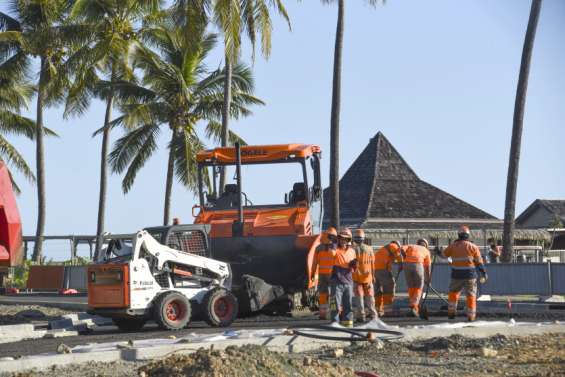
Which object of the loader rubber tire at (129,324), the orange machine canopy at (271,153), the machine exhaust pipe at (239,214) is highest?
the orange machine canopy at (271,153)

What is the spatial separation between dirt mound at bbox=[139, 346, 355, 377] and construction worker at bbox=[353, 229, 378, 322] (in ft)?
23.0

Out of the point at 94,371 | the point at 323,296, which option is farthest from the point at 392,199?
the point at 94,371

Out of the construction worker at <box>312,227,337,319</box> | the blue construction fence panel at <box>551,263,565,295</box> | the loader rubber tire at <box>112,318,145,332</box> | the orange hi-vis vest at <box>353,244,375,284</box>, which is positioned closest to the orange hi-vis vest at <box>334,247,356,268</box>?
the construction worker at <box>312,227,337,319</box>

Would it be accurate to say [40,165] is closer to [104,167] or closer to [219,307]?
[104,167]

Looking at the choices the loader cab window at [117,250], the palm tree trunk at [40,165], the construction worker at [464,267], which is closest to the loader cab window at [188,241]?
the loader cab window at [117,250]

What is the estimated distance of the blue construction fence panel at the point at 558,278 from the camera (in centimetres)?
2534

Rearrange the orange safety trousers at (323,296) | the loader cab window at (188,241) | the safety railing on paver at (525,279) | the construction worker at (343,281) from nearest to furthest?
the construction worker at (343,281)
the loader cab window at (188,241)
the orange safety trousers at (323,296)
the safety railing on paver at (525,279)

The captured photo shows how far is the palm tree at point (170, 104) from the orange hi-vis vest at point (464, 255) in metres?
22.1

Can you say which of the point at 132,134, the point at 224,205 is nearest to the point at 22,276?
the point at 132,134

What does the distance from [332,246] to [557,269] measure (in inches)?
354

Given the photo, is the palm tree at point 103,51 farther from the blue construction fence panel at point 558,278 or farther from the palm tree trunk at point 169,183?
the blue construction fence panel at point 558,278

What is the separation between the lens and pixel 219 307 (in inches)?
730

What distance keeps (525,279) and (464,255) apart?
7267 mm

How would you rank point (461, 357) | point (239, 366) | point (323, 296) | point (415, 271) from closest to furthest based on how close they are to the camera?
point (239, 366), point (461, 357), point (323, 296), point (415, 271)
